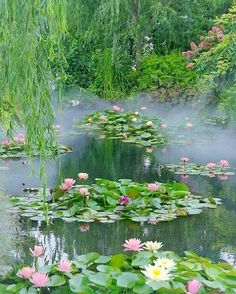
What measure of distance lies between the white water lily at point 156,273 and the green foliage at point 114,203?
5.03 feet

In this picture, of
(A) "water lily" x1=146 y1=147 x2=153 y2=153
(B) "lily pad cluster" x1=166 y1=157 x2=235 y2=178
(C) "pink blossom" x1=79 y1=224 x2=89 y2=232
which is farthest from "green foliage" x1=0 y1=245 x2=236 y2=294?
(A) "water lily" x1=146 y1=147 x2=153 y2=153

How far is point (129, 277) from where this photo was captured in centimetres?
272

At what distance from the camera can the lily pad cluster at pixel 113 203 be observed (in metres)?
4.27

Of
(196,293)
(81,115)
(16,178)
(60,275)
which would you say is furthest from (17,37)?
(81,115)

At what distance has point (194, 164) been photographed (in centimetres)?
611

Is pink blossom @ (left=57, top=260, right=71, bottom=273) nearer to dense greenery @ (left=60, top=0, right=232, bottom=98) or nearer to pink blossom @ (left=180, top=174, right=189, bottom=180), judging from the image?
pink blossom @ (left=180, top=174, right=189, bottom=180)

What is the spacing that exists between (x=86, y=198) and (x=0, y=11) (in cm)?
186

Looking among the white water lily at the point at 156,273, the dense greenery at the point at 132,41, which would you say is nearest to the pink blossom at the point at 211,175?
the white water lily at the point at 156,273

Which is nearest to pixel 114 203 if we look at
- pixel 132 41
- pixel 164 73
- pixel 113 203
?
pixel 113 203

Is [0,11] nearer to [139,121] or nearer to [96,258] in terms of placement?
[96,258]

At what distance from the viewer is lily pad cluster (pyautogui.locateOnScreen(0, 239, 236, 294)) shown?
264 centimetres

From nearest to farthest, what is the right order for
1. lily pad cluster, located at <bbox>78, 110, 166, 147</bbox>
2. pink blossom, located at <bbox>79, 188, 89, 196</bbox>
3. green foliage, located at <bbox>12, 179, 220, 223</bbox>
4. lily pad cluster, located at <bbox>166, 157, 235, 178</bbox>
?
green foliage, located at <bbox>12, 179, 220, 223</bbox>
pink blossom, located at <bbox>79, 188, 89, 196</bbox>
lily pad cluster, located at <bbox>166, 157, 235, 178</bbox>
lily pad cluster, located at <bbox>78, 110, 166, 147</bbox>

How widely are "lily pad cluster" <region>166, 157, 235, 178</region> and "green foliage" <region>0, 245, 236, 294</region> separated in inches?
107

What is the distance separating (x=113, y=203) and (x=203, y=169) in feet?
5.52
